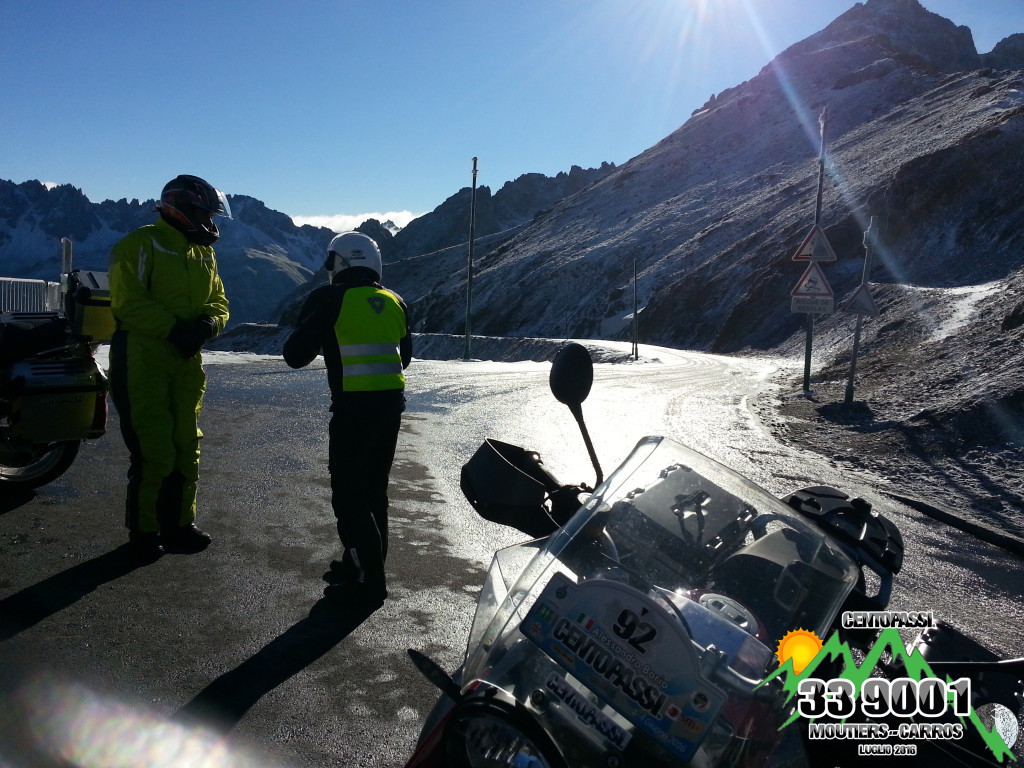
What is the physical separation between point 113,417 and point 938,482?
8.82 meters

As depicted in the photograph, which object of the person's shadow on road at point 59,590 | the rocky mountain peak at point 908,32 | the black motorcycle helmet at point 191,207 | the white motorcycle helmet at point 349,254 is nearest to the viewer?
the person's shadow on road at point 59,590

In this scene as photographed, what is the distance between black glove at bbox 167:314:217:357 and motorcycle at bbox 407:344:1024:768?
95.3 inches

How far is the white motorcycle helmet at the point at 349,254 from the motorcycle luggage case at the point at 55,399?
212cm

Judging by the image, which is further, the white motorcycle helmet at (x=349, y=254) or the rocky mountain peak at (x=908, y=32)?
Result: the rocky mountain peak at (x=908, y=32)

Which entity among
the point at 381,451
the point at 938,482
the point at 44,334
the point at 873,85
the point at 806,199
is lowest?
the point at 938,482

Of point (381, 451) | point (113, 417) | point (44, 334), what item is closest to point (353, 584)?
point (381, 451)

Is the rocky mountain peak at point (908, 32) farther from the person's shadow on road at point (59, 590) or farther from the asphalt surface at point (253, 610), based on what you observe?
the person's shadow on road at point (59, 590)

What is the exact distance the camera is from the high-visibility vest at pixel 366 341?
12.4 feet

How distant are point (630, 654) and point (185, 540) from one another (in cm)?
348

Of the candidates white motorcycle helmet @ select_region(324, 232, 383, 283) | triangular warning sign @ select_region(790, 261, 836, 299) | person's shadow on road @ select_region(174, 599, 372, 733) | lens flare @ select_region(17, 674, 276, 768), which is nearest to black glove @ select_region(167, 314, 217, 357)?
white motorcycle helmet @ select_region(324, 232, 383, 283)

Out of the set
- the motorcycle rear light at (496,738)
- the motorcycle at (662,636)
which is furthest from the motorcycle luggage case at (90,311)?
the motorcycle rear light at (496,738)

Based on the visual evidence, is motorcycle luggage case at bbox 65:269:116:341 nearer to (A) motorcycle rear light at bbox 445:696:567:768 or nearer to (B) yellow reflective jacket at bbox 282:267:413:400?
(B) yellow reflective jacket at bbox 282:267:413:400

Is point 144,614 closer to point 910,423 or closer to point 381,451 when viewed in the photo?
point 381,451

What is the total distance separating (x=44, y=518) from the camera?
4.68 metres
